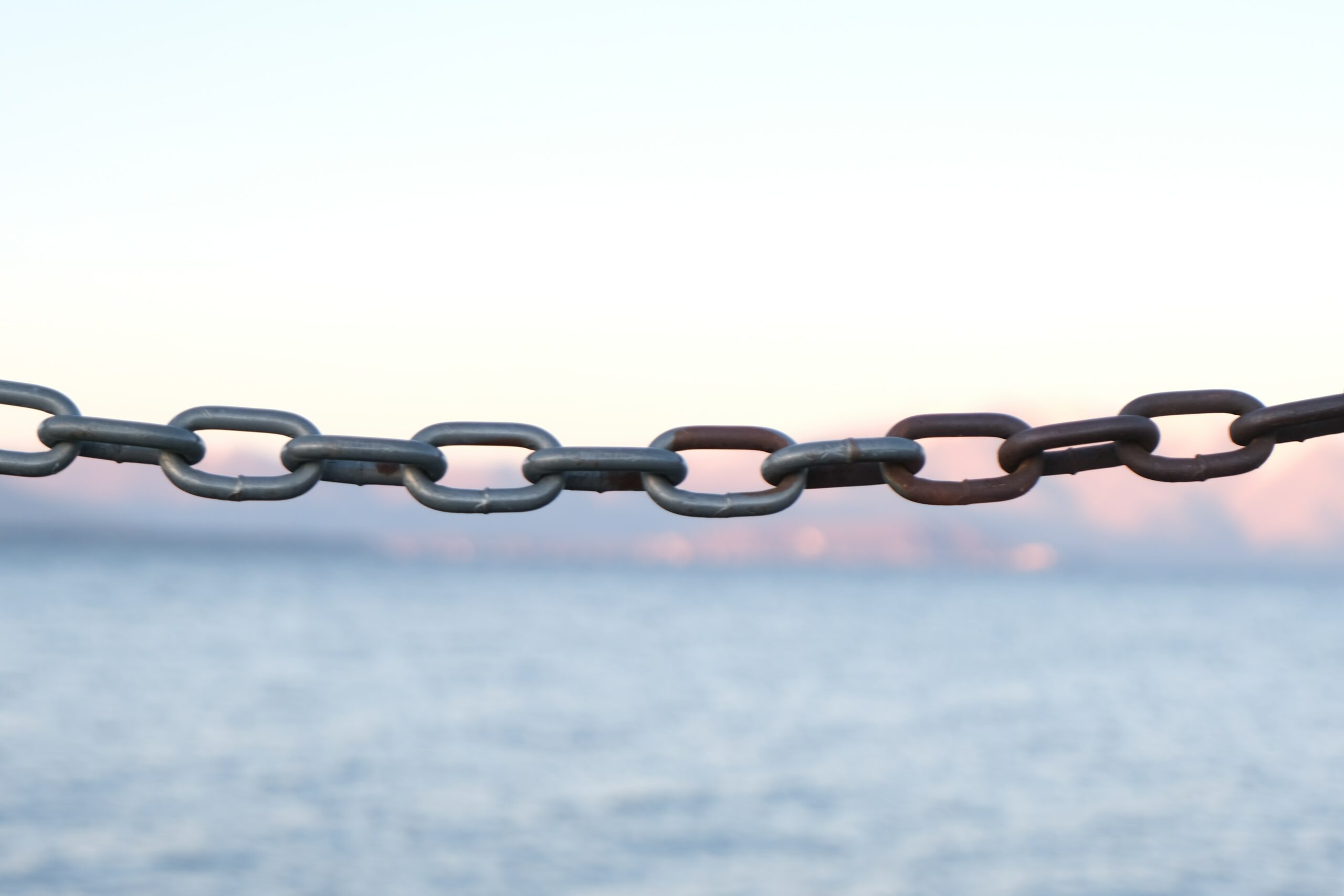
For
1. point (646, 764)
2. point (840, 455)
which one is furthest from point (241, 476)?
point (646, 764)

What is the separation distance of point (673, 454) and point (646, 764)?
16960mm

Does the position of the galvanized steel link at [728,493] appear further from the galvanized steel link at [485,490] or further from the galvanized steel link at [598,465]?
the galvanized steel link at [485,490]

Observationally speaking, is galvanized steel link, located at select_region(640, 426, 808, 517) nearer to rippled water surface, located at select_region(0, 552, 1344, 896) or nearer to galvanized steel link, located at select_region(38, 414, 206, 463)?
galvanized steel link, located at select_region(38, 414, 206, 463)

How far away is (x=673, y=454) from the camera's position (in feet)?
6.89

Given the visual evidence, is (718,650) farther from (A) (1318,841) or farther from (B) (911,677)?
(A) (1318,841)

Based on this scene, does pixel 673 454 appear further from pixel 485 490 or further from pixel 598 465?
pixel 485 490

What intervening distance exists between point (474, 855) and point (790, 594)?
69.5 m

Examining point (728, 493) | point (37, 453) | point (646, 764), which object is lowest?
point (728, 493)

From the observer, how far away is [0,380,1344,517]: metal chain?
2.03 meters

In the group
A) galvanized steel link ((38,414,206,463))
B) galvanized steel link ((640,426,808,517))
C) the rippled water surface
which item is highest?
the rippled water surface

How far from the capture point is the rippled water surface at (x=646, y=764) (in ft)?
41.7

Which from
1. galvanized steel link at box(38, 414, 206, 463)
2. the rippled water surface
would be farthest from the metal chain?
the rippled water surface

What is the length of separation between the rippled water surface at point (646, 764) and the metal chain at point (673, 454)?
35.1 feet

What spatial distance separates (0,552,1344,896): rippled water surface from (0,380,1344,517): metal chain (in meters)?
10.7
